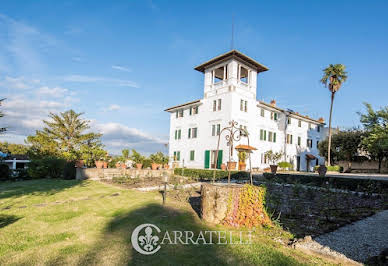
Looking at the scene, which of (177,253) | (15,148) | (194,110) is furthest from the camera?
(15,148)

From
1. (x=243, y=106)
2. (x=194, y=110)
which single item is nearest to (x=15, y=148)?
(x=194, y=110)

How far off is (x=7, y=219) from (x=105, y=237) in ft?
11.0

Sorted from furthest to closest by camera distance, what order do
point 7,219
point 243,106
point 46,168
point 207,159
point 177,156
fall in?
point 177,156
point 207,159
point 243,106
point 46,168
point 7,219

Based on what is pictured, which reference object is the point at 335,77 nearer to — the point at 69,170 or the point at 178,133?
the point at 178,133

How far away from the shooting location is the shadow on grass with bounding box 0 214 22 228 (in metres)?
5.96

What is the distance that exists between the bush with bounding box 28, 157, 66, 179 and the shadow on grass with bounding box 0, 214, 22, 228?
1146cm

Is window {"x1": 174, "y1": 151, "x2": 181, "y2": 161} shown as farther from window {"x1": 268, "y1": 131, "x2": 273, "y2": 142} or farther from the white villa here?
window {"x1": 268, "y1": 131, "x2": 273, "y2": 142}

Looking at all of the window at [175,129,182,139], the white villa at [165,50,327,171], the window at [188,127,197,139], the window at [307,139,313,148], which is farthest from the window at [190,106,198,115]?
the window at [307,139,313,148]

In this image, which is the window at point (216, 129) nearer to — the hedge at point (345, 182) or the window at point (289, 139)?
the hedge at point (345, 182)

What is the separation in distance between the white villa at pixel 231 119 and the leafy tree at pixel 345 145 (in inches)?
137

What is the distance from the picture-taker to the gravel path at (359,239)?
14.6 ft

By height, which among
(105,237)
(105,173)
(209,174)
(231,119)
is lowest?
(105,237)

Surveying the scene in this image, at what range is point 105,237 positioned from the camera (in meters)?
5.09

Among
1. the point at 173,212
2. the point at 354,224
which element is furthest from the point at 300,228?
the point at 173,212
